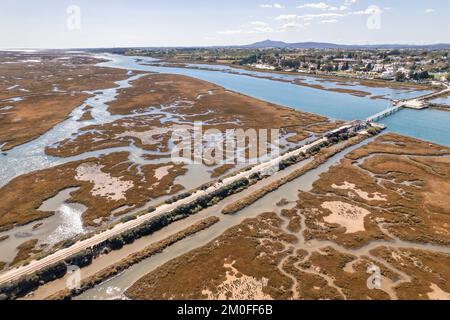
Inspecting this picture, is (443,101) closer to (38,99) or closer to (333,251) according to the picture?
(333,251)

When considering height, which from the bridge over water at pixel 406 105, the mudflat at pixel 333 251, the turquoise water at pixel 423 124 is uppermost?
the bridge over water at pixel 406 105

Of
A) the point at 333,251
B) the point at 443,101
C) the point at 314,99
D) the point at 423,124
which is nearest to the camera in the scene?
the point at 333,251

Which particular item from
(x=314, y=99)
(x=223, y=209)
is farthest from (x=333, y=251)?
(x=314, y=99)

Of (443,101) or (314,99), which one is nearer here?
(443,101)

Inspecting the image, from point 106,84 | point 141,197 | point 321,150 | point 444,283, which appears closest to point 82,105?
point 106,84

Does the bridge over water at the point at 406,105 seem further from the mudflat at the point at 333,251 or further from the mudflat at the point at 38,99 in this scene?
the mudflat at the point at 38,99

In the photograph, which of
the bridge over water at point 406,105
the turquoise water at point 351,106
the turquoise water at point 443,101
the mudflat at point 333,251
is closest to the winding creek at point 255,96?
the turquoise water at point 351,106

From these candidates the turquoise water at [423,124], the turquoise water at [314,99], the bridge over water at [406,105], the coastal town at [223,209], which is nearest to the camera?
the coastal town at [223,209]

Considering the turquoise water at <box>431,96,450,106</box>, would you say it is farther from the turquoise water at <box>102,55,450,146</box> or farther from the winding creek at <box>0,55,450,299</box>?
the turquoise water at <box>102,55,450,146</box>

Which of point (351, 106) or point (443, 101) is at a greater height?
point (443, 101)

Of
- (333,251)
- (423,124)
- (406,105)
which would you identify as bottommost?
(333,251)
